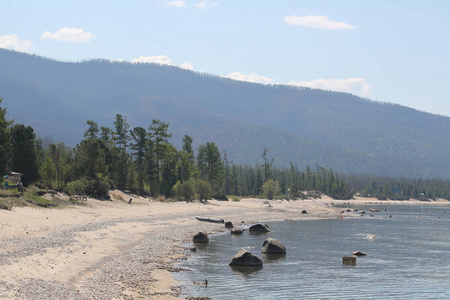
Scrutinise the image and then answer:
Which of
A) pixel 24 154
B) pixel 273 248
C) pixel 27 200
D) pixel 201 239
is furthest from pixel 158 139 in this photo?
pixel 273 248

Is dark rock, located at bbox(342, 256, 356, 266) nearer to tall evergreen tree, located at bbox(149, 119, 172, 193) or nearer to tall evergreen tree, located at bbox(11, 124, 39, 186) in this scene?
tall evergreen tree, located at bbox(11, 124, 39, 186)

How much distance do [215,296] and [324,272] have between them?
10.8m

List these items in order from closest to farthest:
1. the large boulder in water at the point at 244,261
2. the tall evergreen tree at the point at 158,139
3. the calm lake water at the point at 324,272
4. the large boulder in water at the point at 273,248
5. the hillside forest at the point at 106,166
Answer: the calm lake water at the point at 324,272, the large boulder in water at the point at 244,261, the large boulder in water at the point at 273,248, the hillside forest at the point at 106,166, the tall evergreen tree at the point at 158,139

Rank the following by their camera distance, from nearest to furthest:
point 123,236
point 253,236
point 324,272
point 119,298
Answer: point 119,298, point 324,272, point 123,236, point 253,236

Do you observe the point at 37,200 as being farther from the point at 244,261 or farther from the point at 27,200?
the point at 244,261

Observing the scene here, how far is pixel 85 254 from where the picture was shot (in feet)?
92.4

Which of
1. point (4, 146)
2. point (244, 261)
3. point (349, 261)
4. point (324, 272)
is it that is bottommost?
point (324, 272)

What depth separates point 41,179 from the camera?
65.2m

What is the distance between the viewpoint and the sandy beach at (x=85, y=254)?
794 inches

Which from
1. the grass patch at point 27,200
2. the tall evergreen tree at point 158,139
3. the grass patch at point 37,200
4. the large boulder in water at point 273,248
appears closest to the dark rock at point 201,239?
the large boulder in water at point 273,248

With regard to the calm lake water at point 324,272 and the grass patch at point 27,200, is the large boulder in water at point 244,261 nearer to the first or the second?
the calm lake water at point 324,272

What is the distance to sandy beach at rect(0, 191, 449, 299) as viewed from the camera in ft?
66.1

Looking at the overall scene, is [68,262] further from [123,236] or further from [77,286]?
[123,236]

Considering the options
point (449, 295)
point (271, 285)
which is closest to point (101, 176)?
point (271, 285)
